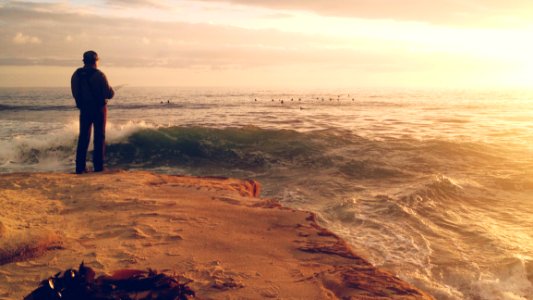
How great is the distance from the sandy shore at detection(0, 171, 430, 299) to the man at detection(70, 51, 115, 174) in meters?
1.76

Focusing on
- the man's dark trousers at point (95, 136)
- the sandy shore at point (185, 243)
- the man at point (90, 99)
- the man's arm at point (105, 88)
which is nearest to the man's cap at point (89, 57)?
the man at point (90, 99)

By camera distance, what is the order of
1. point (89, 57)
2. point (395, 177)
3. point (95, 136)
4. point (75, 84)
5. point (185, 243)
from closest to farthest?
1. point (185, 243)
2. point (89, 57)
3. point (75, 84)
4. point (95, 136)
5. point (395, 177)

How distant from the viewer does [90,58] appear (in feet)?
23.9

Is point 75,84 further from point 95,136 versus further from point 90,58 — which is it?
point 95,136

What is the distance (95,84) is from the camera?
7.36m

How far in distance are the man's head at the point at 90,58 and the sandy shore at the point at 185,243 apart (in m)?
2.52

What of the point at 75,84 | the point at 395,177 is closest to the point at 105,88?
the point at 75,84

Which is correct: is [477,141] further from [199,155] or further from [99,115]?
[99,115]

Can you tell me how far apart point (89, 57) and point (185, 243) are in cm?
492

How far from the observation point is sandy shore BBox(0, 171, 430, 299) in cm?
329

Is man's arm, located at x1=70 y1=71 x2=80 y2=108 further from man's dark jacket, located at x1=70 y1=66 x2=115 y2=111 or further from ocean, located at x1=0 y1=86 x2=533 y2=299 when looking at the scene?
ocean, located at x1=0 y1=86 x2=533 y2=299

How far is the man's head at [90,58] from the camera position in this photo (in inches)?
285

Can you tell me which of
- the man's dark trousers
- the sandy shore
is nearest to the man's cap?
the man's dark trousers

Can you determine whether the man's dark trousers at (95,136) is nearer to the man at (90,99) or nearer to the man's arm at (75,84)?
the man at (90,99)
